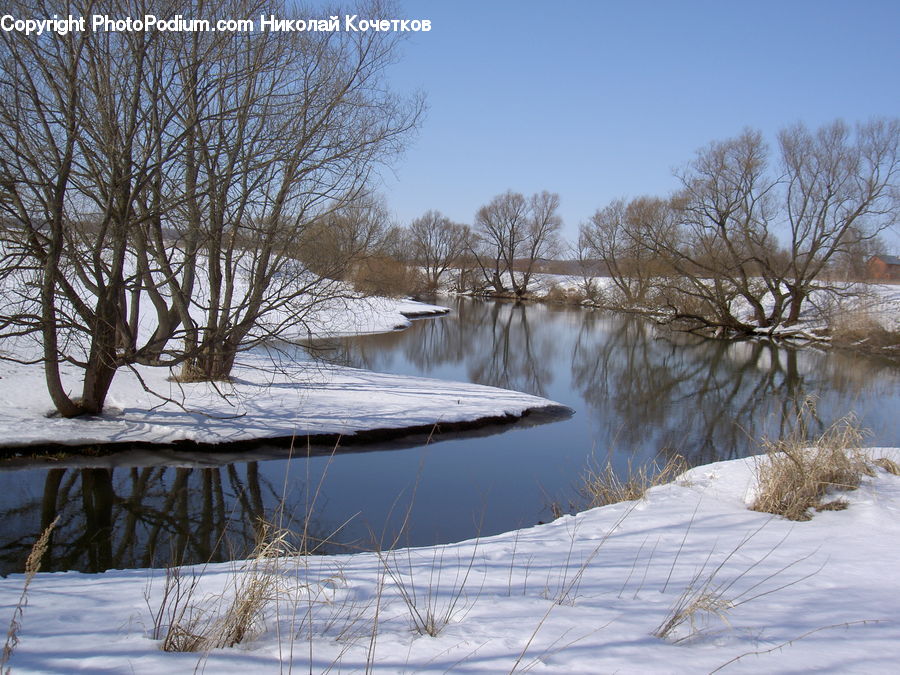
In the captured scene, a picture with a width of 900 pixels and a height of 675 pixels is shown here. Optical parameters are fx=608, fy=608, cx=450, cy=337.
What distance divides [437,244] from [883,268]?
123ft

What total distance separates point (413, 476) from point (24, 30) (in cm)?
675

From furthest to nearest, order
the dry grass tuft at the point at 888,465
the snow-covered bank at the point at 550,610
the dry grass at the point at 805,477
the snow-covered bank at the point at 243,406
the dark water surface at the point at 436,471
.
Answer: the snow-covered bank at the point at 243,406 < the dark water surface at the point at 436,471 < the dry grass tuft at the point at 888,465 < the dry grass at the point at 805,477 < the snow-covered bank at the point at 550,610

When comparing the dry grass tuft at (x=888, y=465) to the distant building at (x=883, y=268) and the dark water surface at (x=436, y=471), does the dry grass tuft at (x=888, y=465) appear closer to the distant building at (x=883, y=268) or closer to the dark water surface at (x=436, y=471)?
the dark water surface at (x=436, y=471)

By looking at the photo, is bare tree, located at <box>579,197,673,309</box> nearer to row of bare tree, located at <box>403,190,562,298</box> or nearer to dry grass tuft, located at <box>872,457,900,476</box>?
row of bare tree, located at <box>403,190,562,298</box>

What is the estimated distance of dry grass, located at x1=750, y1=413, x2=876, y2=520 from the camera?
15.7 ft

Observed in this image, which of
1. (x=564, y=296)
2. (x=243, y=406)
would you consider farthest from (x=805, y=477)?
(x=564, y=296)

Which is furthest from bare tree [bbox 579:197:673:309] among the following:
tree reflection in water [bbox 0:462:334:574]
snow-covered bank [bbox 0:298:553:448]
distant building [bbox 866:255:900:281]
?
tree reflection in water [bbox 0:462:334:574]

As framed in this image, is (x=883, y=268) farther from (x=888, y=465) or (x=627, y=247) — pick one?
(x=888, y=465)

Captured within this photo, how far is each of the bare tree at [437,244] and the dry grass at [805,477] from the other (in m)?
51.5

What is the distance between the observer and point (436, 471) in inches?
322

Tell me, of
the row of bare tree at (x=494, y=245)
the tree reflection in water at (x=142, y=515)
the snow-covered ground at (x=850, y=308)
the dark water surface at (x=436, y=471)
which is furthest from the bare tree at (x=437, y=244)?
the tree reflection in water at (x=142, y=515)

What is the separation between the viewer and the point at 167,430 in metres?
8.32

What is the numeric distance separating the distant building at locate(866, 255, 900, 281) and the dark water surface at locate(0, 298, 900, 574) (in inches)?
485

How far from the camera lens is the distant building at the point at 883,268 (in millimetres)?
28622
